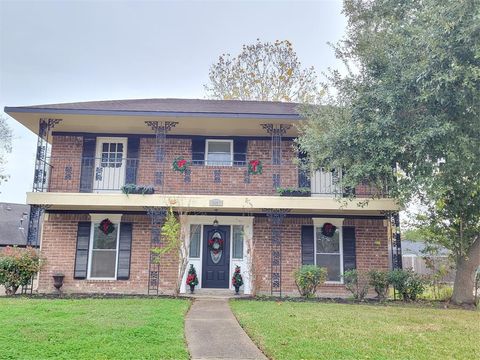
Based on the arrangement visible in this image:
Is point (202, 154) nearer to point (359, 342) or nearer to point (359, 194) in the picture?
point (359, 194)

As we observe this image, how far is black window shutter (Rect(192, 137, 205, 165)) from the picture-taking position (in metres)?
14.0

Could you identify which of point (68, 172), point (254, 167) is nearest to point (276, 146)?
point (254, 167)

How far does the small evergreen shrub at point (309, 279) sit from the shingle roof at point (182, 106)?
4942mm

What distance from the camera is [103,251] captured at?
44.2 ft

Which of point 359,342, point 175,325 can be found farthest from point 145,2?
point 359,342

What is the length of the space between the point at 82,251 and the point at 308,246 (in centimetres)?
746

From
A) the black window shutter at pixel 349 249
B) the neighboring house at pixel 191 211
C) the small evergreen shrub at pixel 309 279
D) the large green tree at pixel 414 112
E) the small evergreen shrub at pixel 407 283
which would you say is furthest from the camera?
the black window shutter at pixel 349 249

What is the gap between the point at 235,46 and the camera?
27.1m

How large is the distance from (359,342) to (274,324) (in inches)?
67.4

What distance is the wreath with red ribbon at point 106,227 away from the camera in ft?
44.1

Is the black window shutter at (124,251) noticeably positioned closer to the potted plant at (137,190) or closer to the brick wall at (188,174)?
the brick wall at (188,174)

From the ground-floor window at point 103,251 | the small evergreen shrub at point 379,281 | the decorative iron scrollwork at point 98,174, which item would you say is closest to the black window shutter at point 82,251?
the ground-floor window at point 103,251

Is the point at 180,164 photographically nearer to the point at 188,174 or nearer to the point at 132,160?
the point at 188,174

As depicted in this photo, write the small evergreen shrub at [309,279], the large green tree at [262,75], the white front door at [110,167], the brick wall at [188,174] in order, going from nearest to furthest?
1. the small evergreen shrub at [309,279]
2. the brick wall at [188,174]
3. the white front door at [110,167]
4. the large green tree at [262,75]
